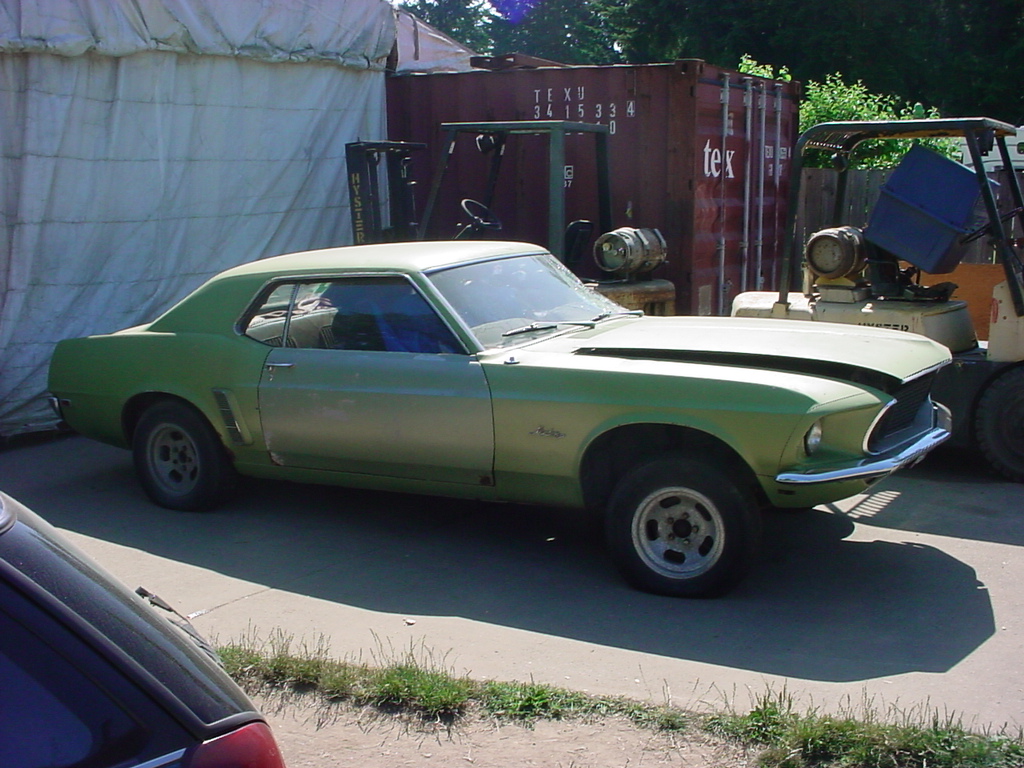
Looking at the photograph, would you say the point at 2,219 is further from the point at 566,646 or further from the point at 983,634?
the point at 983,634

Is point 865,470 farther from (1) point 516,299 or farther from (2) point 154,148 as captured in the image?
(2) point 154,148

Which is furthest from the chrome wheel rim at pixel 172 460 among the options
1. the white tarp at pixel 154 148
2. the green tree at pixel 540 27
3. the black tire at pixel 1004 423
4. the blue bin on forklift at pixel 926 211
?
the green tree at pixel 540 27

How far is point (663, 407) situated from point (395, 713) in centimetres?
179

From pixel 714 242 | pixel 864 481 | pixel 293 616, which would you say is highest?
pixel 714 242

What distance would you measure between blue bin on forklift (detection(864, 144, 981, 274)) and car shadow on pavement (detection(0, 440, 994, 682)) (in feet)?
5.26

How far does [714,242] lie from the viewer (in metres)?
10.8

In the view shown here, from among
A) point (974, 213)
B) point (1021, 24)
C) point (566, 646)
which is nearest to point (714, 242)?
point (974, 213)

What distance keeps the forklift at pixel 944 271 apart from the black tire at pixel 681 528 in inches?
105

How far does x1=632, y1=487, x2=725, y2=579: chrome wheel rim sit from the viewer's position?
4832mm

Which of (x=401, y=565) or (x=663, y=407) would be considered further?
(x=401, y=565)

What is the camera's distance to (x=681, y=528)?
4.91 meters

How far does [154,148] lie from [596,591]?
6.29 m

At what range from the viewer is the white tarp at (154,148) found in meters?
8.45

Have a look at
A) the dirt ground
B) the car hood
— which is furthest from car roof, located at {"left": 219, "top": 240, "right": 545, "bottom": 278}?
the dirt ground
